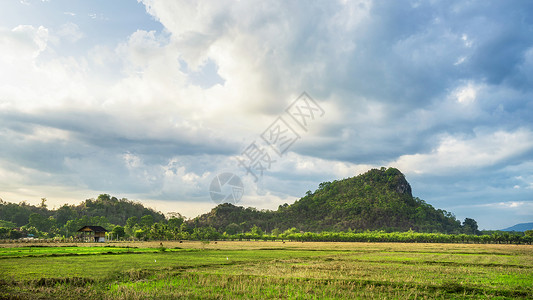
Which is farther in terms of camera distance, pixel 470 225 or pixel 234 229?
pixel 470 225

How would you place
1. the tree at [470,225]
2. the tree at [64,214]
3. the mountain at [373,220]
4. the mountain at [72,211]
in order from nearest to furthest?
the mountain at [72,211]
the tree at [64,214]
the mountain at [373,220]
the tree at [470,225]

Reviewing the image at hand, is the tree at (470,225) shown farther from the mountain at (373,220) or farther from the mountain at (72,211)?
the mountain at (72,211)

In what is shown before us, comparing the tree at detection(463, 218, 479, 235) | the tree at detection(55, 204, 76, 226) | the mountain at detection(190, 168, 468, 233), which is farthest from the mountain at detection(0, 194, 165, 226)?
the tree at detection(463, 218, 479, 235)

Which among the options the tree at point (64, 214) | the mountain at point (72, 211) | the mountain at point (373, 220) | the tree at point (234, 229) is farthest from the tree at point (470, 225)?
the tree at point (64, 214)

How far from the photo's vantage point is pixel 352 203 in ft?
636

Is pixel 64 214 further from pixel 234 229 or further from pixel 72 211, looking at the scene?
pixel 234 229

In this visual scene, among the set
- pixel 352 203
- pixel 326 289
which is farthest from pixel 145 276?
pixel 352 203

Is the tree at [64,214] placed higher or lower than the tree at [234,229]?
higher

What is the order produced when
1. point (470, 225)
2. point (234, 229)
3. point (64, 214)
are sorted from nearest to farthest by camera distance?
point (64, 214) < point (234, 229) < point (470, 225)

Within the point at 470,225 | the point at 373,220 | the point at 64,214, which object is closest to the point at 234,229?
the point at 373,220

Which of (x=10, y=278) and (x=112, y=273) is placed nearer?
(x=10, y=278)

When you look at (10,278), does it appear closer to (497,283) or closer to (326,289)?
(326,289)

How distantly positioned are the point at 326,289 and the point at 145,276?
42.2 ft

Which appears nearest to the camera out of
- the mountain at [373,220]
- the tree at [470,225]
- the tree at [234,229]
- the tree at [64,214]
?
the tree at [64,214]
